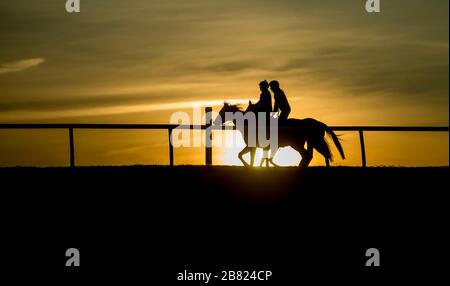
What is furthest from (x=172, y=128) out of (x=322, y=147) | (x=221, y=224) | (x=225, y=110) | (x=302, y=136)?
(x=221, y=224)

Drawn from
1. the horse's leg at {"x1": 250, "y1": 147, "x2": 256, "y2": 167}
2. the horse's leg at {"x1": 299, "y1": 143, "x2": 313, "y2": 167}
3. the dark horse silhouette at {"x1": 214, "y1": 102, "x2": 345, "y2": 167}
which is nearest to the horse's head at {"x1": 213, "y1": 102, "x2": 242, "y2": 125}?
the dark horse silhouette at {"x1": 214, "y1": 102, "x2": 345, "y2": 167}

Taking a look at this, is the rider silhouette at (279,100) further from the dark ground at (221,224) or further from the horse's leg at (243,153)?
the dark ground at (221,224)

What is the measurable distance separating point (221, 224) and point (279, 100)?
761cm

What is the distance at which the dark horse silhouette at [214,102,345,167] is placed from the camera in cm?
2350

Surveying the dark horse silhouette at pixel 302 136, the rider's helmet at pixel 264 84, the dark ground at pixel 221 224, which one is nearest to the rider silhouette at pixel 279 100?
the rider's helmet at pixel 264 84

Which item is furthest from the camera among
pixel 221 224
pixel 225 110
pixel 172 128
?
pixel 225 110

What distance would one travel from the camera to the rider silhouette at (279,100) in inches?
872

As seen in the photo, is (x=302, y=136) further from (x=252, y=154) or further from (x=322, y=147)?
(x=252, y=154)

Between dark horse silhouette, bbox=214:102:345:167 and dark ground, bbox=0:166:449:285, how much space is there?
2975 mm

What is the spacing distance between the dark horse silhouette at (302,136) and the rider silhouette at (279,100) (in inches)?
29.7

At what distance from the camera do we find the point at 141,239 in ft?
47.1

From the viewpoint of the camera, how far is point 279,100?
73.5ft
